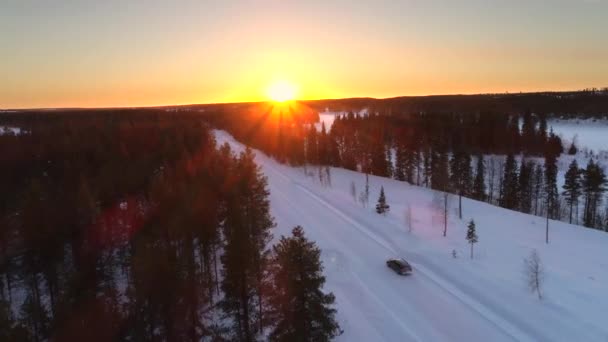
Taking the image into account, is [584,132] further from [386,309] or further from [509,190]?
[386,309]

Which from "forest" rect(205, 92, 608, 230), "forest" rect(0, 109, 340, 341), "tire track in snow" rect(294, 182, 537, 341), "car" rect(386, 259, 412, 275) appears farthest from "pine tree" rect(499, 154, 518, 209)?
"forest" rect(0, 109, 340, 341)

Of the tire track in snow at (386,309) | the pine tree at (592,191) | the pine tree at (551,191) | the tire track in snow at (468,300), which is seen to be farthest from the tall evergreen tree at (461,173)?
the tire track in snow at (386,309)

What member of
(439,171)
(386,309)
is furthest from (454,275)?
(439,171)

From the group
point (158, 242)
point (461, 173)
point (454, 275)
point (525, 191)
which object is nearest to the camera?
point (158, 242)

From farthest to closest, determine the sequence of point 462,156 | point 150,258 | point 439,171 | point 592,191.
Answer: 1. point 462,156
2. point 439,171
3. point 592,191
4. point 150,258

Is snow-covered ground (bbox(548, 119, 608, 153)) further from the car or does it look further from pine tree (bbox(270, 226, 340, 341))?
pine tree (bbox(270, 226, 340, 341))

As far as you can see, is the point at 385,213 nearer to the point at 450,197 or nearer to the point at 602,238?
the point at 450,197
